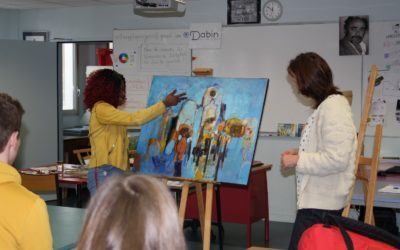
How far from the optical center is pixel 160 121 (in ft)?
14.6

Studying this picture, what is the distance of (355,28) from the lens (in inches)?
250

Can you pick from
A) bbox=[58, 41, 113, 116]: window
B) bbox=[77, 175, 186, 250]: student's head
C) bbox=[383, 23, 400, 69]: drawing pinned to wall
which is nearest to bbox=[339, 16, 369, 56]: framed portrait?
bbox=[383, 23, 400, 69]: drawing pinned to wall

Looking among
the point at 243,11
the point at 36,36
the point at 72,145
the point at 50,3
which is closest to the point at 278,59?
the point at 243,11

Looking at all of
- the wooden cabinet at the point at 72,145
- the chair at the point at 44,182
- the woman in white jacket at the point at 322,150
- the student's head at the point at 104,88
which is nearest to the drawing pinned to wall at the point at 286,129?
the chair at the point at 44,182

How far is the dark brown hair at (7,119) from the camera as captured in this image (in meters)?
2.00

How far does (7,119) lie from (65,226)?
1169 millimetres

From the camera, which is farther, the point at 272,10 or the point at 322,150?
the point at 272,10

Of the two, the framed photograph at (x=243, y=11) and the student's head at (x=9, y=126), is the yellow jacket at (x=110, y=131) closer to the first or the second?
the student's head at (x=9, y=126)

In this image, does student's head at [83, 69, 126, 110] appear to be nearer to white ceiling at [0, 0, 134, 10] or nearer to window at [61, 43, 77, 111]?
white ceiling at [0, 0, 134, 10]

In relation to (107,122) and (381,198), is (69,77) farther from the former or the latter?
(381,198)

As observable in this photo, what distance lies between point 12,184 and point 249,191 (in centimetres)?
388

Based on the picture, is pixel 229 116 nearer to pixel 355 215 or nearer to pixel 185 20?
pixel 355 215

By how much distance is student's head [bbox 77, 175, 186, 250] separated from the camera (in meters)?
1.04

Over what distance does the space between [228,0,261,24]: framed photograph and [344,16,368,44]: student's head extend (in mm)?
995
